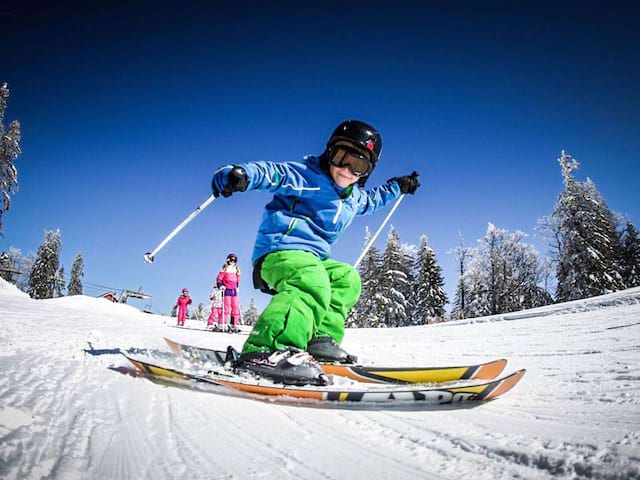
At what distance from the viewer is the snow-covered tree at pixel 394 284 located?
2898 cm

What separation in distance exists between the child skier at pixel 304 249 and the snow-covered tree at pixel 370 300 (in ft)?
84.4

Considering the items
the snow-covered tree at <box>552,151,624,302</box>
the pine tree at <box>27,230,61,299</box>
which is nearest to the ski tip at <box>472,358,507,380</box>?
the snow-covered tree at <box>552,151,624,302</box>

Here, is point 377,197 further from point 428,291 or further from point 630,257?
point 630,257

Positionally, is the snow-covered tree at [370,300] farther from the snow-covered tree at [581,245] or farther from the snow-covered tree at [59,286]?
the snow-covered tree at [59,286]

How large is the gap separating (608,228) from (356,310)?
20.2m

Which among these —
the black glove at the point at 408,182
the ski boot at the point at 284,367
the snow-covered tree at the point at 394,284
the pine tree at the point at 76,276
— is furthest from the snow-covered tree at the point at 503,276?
the pine tree at the point at 76,276

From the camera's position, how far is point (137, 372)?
5.57 feet

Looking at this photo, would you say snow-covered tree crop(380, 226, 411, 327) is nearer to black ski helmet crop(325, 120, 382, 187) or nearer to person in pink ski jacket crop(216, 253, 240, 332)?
person in pink ski jacket crop(216, 253, 240, 332)

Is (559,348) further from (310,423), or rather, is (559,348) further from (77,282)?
(77,282)

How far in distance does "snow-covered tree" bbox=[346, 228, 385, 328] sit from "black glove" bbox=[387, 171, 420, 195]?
956 inches

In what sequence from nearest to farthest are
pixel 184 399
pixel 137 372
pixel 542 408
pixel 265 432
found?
pixel 265 432 → pixel 542 408 → pixel 184 399 → pixel 137 372

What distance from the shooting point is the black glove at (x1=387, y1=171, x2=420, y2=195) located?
405cm

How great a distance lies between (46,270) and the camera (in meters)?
41.4

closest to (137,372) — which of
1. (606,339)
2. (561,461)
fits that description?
(561,461)
